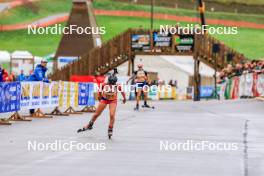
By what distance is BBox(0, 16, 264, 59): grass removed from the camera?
11512cm

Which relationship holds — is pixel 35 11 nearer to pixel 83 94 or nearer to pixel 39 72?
pixel 83 94

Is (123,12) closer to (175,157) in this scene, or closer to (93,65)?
(93,65)

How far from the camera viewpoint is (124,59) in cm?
6206

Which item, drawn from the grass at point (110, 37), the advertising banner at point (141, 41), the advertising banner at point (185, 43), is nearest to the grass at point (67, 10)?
the grass at point (110, 37)

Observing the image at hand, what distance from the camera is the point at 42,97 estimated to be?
27.1 metres

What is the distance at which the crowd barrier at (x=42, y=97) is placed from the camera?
23.8 metres

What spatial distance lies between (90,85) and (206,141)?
1457 centimetres

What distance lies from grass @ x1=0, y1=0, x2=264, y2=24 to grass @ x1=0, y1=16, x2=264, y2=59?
3.34m

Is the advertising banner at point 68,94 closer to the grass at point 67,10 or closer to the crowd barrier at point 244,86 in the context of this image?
the crowd barrier at point 244,86

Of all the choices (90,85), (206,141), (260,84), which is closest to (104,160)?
(206,141)

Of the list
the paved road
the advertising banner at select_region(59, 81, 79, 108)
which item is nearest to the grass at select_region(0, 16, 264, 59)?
the advertising banner at select_region(59, 81, 79, 108)

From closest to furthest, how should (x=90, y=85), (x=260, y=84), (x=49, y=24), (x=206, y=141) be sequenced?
(x=206, y=141), (x=90, y=85), (x=260, y=84), (x=49, y=24)

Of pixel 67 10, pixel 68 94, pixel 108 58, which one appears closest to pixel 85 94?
pixel 68 94

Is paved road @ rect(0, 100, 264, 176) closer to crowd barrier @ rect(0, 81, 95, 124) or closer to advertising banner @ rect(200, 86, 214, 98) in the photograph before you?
crowd barrier @ rect(0, 81, 95, 124)
